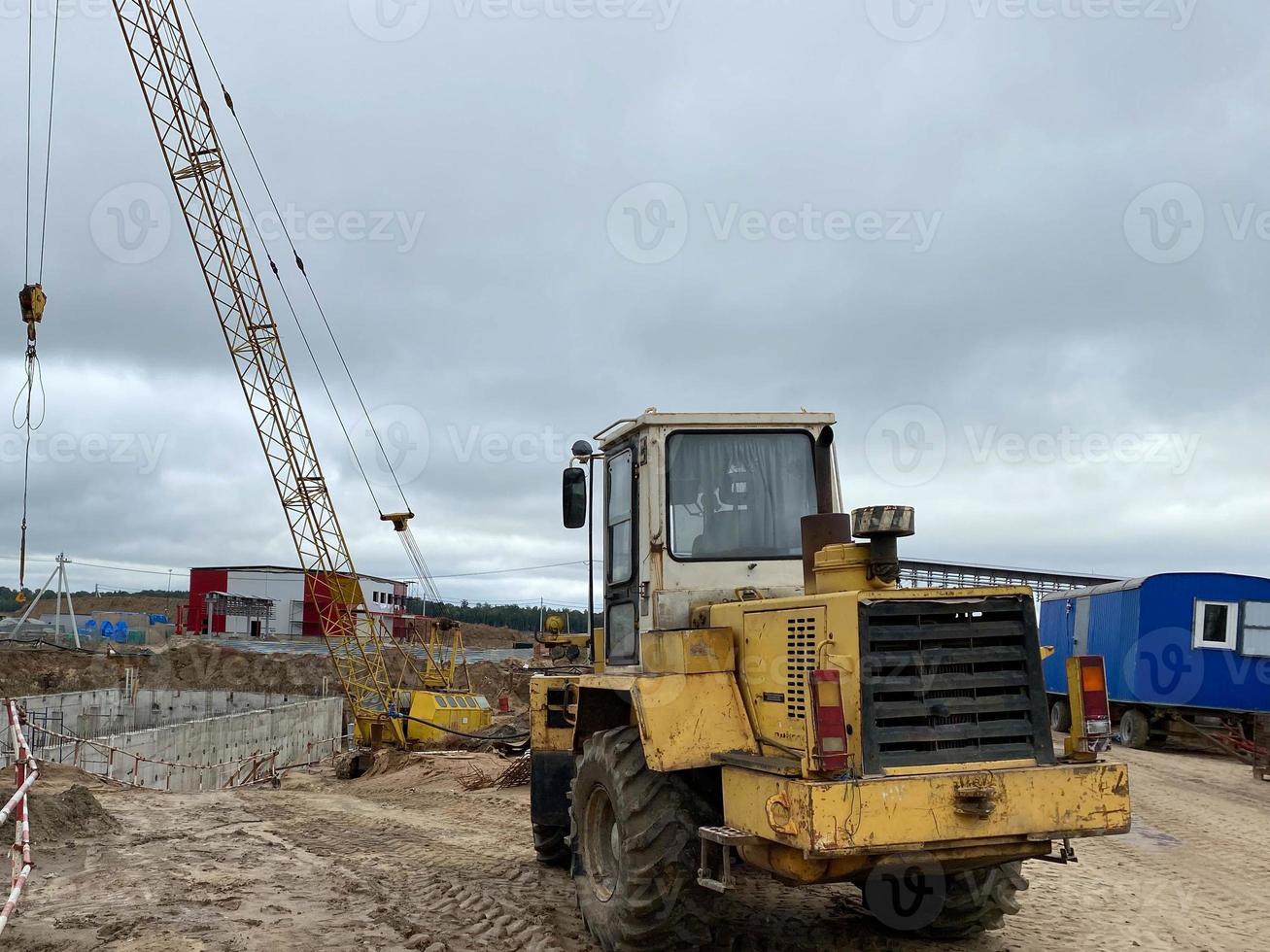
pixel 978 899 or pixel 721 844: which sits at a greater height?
pixel 721 844

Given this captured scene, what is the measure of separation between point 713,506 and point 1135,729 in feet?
53.6

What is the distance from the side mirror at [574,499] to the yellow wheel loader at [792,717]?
0.05ft

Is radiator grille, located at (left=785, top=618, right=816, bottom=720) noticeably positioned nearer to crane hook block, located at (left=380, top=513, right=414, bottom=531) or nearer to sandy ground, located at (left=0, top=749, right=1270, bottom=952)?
sandy ground, located at (left=0, top=749, right=1270, bottom=952)

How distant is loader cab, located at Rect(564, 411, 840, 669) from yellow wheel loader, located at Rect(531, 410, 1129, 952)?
0.01 m

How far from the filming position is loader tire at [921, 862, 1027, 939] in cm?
624

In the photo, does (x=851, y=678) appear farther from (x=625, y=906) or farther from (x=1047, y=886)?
(x=1047, y=886)

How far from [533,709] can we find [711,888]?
2.98m

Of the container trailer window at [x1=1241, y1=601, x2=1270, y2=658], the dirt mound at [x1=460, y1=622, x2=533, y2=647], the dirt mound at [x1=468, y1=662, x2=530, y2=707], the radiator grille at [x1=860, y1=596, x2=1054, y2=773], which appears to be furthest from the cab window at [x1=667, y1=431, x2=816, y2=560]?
the dirt mound at [x1=460, y1=622, x2=533, y2=647]

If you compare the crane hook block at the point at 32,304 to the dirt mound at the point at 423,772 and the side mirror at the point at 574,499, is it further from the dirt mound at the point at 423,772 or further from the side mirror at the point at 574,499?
the side mirror at the point at 574,499

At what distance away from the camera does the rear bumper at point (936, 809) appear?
4.79m

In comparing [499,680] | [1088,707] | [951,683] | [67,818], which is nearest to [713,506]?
[951,683]

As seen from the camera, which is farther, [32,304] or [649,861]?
[32,304]

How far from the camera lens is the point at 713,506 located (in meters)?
6.88

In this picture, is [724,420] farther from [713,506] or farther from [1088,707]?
[1088,707]
